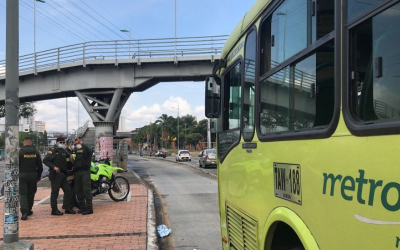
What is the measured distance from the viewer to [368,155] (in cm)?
167

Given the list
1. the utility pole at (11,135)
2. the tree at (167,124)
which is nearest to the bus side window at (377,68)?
the utility pole at (11,135)

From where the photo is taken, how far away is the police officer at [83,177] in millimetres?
8492

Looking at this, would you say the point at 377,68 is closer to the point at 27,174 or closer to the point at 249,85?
the point at 249,85

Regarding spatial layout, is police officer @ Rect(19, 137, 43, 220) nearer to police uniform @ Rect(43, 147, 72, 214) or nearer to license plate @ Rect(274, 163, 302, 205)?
police uniform @ Rect(43, 147, 72, 214)

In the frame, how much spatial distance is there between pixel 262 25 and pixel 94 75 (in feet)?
71.6

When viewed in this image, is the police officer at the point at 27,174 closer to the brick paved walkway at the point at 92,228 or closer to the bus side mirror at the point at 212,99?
the brick paved walkway at the point at 92,228

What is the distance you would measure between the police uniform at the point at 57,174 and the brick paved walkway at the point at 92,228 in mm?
369

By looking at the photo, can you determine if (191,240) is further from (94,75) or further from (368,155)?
(94,75)

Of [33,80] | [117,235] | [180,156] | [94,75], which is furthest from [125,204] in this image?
[180,156]

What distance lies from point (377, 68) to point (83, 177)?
779cm

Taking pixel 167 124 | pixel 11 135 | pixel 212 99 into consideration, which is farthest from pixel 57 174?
pixel 167 124

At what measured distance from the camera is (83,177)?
27.9ft

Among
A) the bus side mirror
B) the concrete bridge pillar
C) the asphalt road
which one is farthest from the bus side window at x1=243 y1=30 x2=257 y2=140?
the concrete bridge pillar

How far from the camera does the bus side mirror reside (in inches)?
199
